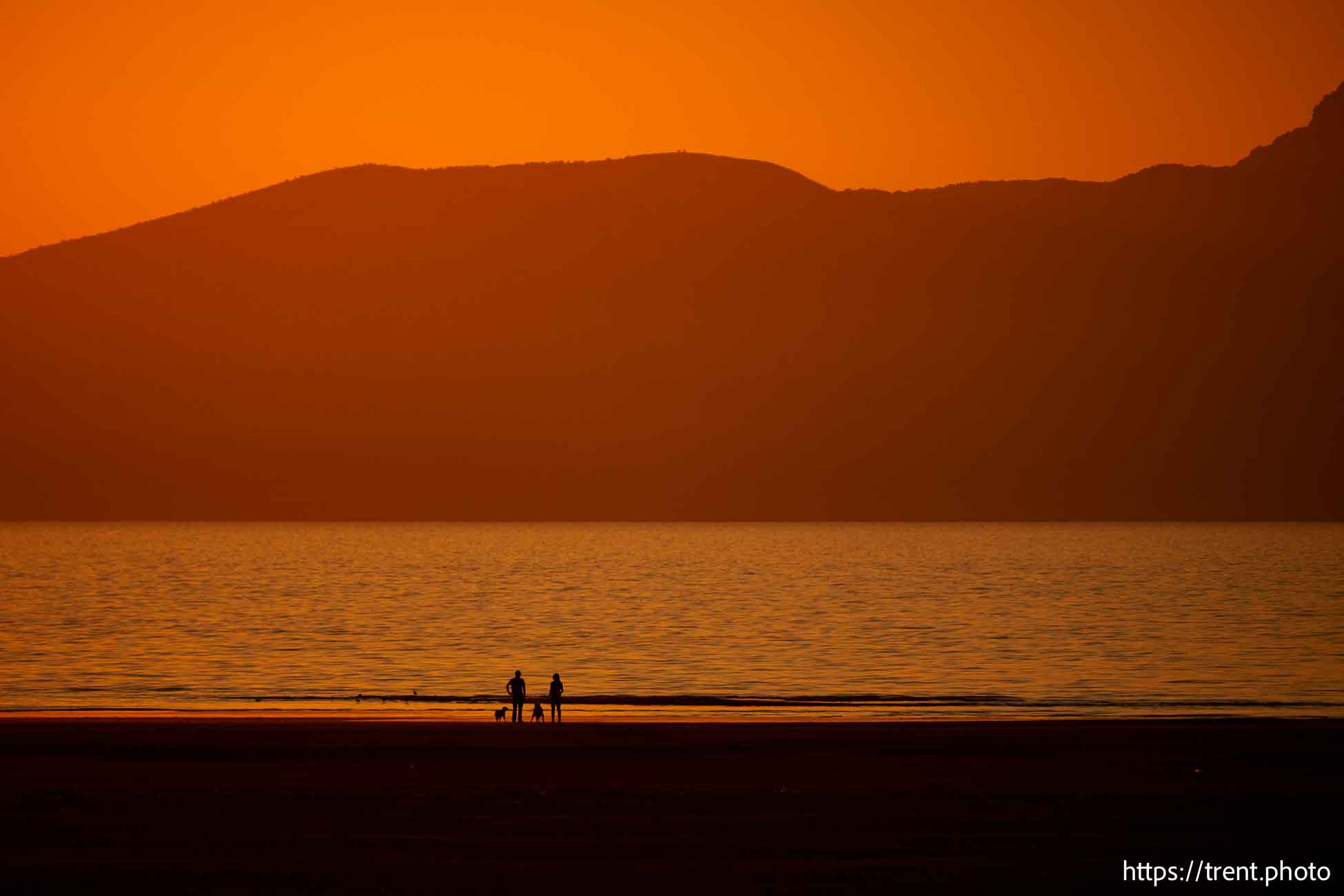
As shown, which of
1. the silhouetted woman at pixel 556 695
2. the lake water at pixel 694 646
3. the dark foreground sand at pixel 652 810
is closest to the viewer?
the dark foreground sand at pixel 652 810

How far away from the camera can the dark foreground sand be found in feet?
66.2

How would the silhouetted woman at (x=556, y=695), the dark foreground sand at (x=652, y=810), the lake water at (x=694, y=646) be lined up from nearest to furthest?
the dark foreground sand at (x=652, y=810) → the silhouetted woman at (x=556, y=695) → the lake water at (x=694, y=646)

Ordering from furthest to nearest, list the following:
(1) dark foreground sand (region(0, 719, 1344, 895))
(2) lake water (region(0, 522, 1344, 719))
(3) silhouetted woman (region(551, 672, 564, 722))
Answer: (2) lake water (region(0, 522, 1344, 719)), (3) silhouetted woman (region(551, 672, 564, 722)), (1) dark foreground sand (region(0, 719, 1344, 895))

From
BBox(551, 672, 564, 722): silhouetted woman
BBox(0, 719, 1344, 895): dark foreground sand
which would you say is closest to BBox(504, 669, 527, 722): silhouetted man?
BBox(551, 672, 564, 722): silhouetted woman

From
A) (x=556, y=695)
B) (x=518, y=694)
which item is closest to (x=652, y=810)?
(x=556, y=695)

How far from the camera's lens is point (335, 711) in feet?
155

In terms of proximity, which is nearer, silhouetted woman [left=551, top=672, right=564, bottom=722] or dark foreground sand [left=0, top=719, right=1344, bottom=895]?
dark foreground sand [left=0, top=719, right=1344, bottom=895]

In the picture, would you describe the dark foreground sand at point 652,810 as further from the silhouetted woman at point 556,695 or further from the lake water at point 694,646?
the lake water at point 694,646

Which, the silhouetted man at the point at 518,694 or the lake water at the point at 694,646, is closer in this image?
the silhouetted man at the point at 518,694

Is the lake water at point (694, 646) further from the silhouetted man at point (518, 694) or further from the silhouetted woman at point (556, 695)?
the silhouetted woman at point (556, 695)

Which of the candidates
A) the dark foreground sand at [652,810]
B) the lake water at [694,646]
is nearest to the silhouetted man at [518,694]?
the lake water at [694,646]

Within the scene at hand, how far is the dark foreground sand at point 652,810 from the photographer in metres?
20.2

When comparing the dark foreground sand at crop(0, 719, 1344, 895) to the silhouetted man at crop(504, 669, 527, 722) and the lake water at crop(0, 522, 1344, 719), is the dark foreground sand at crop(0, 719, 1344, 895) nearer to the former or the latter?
the silhouetted man at crop(504, 669, 527, 722)

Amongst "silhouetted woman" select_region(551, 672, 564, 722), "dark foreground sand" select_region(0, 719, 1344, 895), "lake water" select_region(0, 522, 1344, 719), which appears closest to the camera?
"dark foreground sand" select_region(0, 719, 1344, 895)
